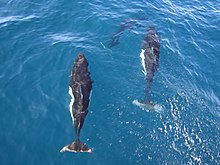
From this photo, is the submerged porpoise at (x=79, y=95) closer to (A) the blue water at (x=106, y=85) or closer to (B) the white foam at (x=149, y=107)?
→ (A) the blue water at (x=106, y=85)

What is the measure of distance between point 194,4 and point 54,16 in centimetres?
1676

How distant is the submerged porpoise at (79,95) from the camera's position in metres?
16.2

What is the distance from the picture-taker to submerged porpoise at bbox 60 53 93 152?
16.2 metres

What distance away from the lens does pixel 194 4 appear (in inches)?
1262

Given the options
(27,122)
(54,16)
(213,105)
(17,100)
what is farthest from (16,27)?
(213,105)

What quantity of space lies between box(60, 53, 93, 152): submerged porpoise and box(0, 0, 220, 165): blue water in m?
0.45

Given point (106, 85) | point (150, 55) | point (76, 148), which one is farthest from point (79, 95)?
point (150, 55)

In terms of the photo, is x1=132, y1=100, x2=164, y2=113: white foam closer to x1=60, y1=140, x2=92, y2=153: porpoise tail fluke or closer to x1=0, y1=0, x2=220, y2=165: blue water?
x1=0, y1=0, x2=220, y2=165: blue water

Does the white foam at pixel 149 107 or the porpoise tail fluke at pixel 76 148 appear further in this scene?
the white foam at pixel 149 107

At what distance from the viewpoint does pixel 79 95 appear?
1834cm

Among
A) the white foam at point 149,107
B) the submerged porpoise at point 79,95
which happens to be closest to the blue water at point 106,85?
the white foam at point 149,107

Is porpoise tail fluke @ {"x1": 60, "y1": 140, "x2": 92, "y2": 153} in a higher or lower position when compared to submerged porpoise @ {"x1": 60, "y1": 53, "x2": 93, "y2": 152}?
lower

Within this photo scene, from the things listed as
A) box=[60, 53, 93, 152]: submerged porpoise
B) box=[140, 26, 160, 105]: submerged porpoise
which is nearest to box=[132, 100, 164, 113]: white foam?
box=[140, 26, 160, 105]: submerged porpoise

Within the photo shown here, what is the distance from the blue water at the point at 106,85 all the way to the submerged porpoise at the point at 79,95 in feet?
1.47
